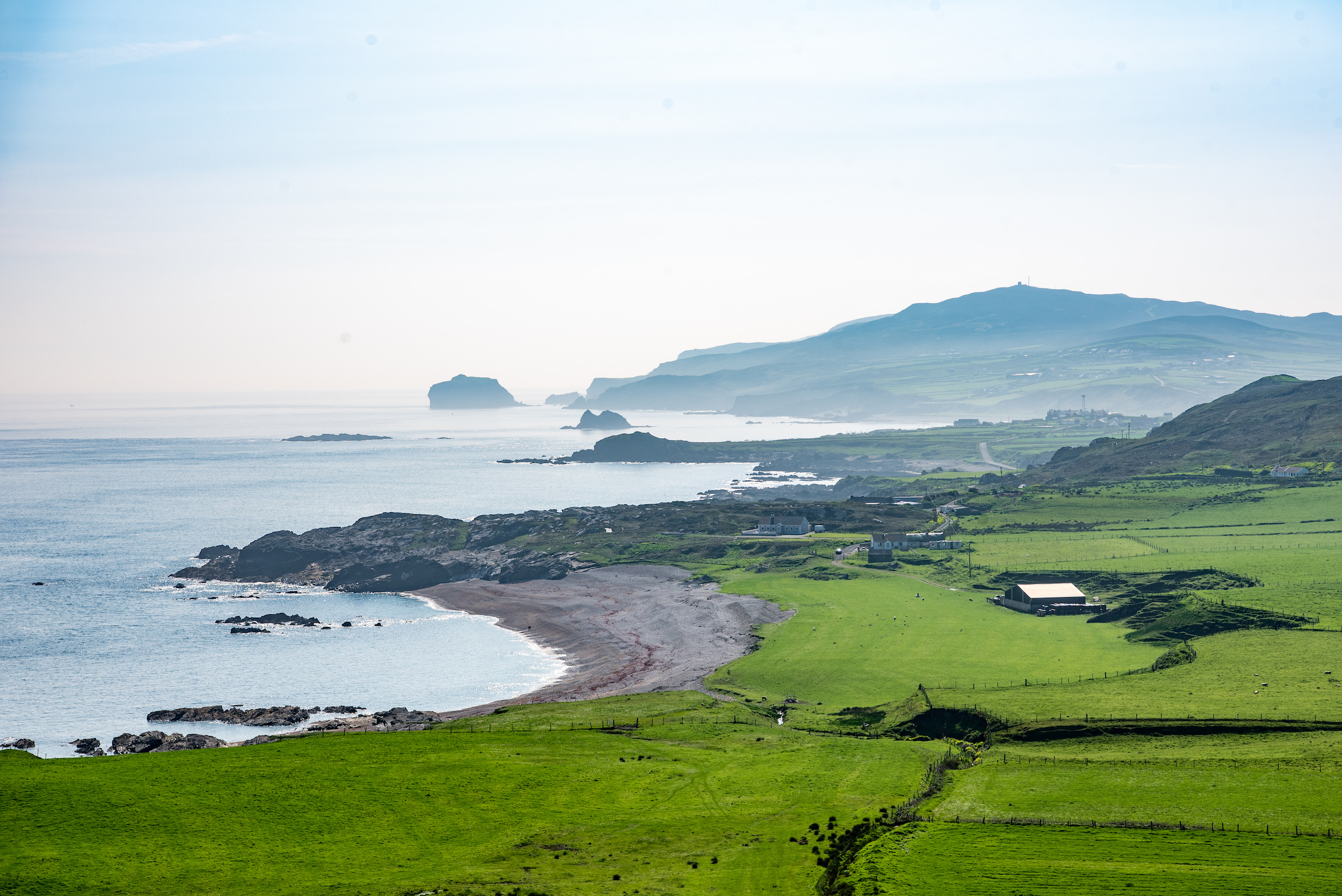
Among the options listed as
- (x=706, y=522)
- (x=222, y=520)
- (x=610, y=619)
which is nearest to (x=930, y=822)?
(x=610, y=619)

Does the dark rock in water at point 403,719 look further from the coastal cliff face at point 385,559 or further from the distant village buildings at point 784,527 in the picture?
the distant village buildings at point 784,527

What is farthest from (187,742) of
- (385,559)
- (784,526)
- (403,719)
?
(784,526)

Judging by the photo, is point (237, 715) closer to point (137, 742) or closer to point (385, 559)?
point (137, 742)

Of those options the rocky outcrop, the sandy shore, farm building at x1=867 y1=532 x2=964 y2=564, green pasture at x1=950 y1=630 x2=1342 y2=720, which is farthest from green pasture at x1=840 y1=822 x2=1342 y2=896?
farm building at x1=867 y1=532 x2=964 y2=564

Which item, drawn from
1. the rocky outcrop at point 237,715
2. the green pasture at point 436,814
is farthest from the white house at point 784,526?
the green pasture at point 436,814

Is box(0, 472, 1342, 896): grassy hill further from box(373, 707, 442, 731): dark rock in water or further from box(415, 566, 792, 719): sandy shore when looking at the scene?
box(415, 566, 792, 719): sandy shore

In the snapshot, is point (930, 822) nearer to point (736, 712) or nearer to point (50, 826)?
point (736, 712)
